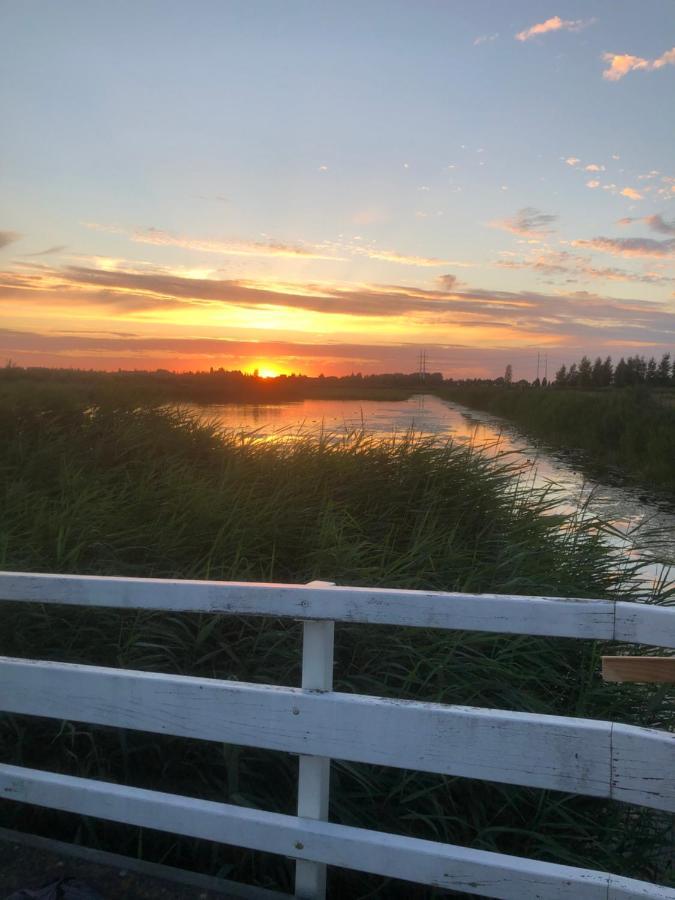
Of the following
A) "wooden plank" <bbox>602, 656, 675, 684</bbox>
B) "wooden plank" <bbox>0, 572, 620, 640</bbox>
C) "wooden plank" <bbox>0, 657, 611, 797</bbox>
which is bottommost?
"wooden plank" <bbox>0, 657, 611, 797</bbox>

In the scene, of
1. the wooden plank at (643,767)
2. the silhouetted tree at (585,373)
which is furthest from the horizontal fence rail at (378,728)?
the silhouetted tree at (585,373)

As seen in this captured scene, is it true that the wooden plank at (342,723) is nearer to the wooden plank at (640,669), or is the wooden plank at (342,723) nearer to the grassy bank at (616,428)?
the wooden plank at (640,669)

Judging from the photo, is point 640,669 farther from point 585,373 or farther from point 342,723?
point 585,373

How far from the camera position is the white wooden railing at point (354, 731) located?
75.4 inches

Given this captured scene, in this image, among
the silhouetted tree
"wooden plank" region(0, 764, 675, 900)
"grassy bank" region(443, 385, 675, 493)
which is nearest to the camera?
"wooden plank" region(0, 764, 675, 900)

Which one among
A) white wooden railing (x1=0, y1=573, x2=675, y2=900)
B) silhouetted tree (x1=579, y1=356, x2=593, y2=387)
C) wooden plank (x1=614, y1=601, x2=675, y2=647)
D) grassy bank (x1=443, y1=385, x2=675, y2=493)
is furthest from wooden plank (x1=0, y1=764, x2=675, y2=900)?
silhouetted tree (x1=579, y1=356, x2=593, y2=387)

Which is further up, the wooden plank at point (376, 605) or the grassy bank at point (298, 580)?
the wooden plank at point (376, 605)

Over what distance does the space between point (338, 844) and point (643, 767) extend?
0.91m

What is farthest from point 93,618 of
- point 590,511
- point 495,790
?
point 590,511

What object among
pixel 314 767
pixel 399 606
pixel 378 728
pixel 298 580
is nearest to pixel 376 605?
pixel 399 606

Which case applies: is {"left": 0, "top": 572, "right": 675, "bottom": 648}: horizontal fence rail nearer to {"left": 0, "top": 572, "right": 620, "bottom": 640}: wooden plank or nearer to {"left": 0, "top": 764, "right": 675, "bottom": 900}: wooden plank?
{"left": 0, "top": 572, "right": 620, "bottom": 640}: wooden plank

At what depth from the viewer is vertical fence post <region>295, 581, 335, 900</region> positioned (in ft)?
7.14

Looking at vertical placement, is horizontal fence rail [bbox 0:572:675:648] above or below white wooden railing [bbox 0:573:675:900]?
above

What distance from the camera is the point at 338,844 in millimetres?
2164
